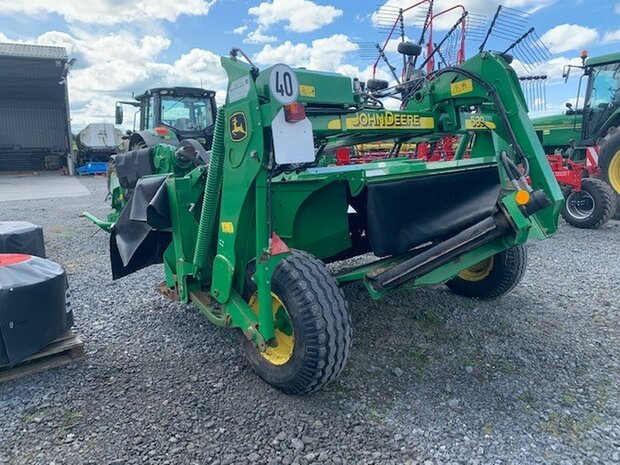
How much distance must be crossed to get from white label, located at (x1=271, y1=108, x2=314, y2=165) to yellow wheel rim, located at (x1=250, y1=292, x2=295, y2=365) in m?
0.74

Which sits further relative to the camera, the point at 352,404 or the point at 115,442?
the point at 352,404

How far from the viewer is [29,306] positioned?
276cm

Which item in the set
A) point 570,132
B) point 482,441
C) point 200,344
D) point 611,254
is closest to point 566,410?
point 482,441

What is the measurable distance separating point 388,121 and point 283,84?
800 mm

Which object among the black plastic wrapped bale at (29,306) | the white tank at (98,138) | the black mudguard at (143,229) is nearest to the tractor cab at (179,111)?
the black mudguard at (143,229)

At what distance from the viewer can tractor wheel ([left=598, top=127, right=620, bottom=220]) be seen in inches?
302

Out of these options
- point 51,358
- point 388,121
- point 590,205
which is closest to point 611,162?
point 590,205

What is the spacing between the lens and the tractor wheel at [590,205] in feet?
22.4

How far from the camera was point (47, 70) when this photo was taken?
19.7 metres

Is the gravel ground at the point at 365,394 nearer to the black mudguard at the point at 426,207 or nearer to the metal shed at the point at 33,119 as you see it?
the black mudguard at the point at 426,207

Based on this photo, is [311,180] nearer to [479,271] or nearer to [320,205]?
[320,205]

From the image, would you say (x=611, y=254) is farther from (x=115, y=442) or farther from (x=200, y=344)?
(x=115, y=442)

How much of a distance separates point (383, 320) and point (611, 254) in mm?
3650

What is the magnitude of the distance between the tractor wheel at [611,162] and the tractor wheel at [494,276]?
17.5ft
